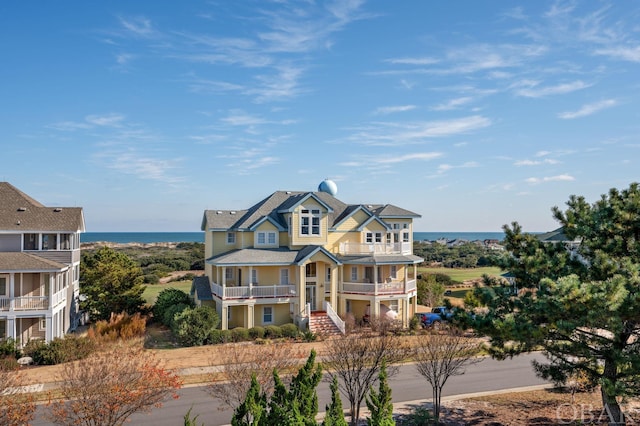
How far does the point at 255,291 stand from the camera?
3403 cm

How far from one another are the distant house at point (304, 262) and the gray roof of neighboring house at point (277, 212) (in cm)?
8

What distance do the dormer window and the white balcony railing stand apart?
4.53 meters

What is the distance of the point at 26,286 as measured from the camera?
29844 millimetres

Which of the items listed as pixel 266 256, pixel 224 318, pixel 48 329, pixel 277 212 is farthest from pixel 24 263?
pixel 277 212

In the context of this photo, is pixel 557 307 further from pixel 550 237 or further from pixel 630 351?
pixel 550 237

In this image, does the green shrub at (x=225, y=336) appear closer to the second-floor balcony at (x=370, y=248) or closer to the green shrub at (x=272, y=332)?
the green shrub at (x=272, y=332)

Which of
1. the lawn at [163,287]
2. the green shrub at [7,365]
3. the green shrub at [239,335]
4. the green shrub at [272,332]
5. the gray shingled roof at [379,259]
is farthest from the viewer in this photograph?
the lawn at [163,287]

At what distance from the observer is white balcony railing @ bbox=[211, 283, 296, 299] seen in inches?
1308

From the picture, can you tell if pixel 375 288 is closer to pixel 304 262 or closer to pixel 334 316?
pixel 334 316

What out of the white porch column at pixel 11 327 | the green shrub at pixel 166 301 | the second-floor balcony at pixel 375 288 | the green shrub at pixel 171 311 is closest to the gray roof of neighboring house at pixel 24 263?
the white porch column at pixel 11 327

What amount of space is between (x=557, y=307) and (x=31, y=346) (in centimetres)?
2625

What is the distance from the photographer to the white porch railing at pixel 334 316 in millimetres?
33466

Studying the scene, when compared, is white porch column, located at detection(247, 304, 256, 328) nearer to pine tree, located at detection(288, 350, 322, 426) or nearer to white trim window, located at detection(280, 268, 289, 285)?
white trim window, located at detection(280, 268, 289, 285)

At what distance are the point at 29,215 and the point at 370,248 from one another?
924 inches
